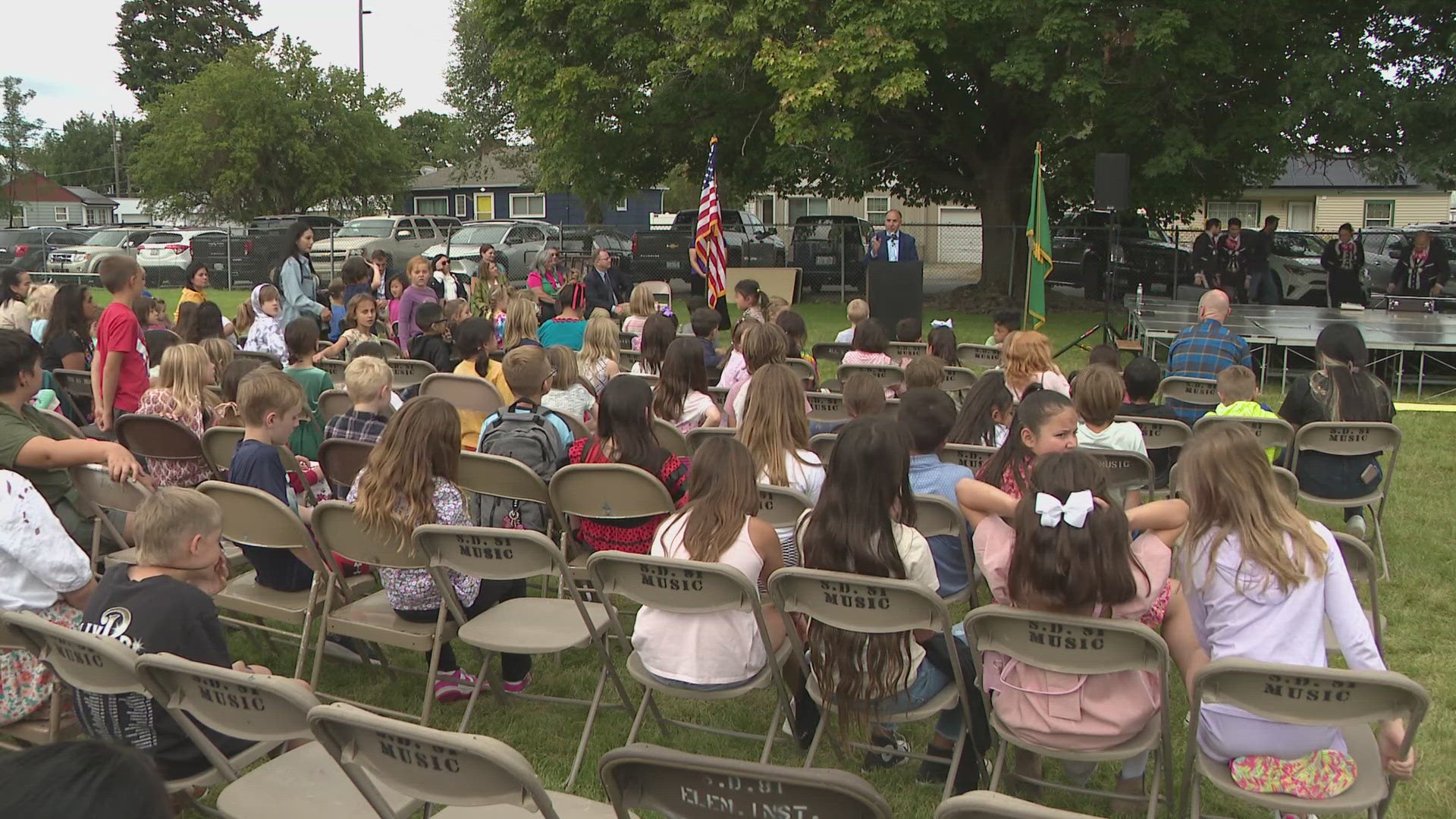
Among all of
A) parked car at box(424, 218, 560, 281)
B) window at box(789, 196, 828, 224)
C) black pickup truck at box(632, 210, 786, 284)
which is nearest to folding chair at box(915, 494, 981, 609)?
black pickup truck at box(632, 210, 786, 284)

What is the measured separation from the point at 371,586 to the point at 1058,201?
20.1 m

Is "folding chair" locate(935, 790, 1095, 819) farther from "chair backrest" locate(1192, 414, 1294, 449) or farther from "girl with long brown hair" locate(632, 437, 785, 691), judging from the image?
"chair backrest" locate(1192, 414, 1294, 449)

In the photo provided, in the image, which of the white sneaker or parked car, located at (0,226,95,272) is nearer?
the white sneaker

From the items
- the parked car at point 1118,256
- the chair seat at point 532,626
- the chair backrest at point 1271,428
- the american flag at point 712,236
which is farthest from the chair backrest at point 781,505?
the parked car at point 1118,256

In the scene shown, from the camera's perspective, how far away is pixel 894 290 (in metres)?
15.0

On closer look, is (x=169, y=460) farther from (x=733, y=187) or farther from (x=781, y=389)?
(x=733, y=187)

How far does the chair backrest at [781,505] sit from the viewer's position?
4.22 m

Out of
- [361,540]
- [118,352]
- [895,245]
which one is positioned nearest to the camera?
[361,540]

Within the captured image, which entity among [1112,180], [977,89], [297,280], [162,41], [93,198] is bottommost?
[297,280]

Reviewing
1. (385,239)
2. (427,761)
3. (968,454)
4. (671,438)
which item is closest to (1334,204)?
(385,239)

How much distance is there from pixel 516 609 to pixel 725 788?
2208 millimetres

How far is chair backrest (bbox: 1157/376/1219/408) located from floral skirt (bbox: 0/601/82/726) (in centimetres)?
624

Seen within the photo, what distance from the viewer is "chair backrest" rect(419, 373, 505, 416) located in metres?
6.50

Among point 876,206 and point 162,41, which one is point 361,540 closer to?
point 876,206
